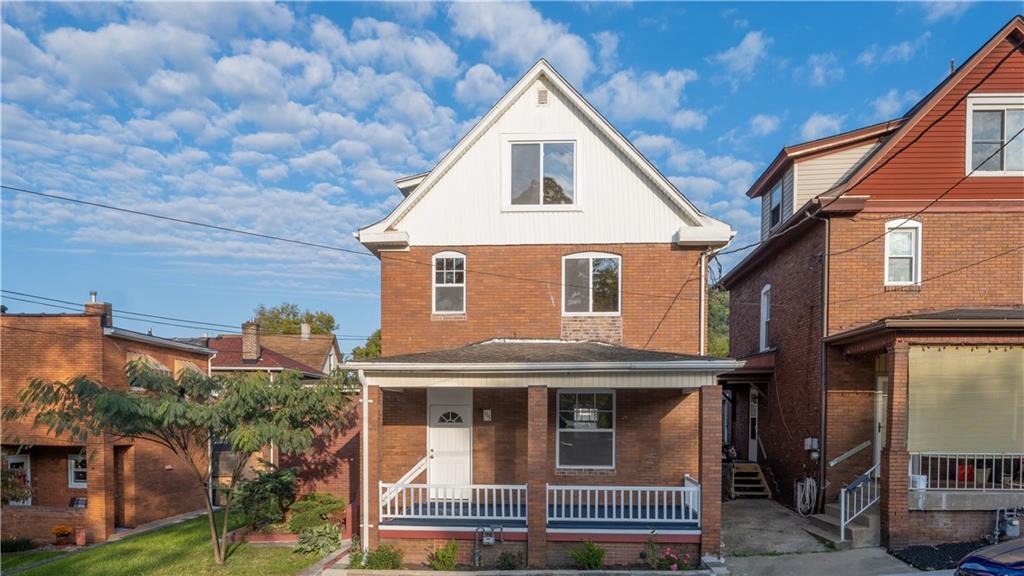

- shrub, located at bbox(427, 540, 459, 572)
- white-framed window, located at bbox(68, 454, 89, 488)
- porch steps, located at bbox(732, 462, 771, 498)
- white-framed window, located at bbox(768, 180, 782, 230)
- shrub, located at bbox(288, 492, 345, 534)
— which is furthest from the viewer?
white-framed window, located at bbox(68, 454, 89, 488)

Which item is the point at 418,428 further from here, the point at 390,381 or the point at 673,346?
the point at 673,346

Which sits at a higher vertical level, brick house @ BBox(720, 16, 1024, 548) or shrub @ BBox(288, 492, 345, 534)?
brick house @ BBox(720, 16, 1024, 548)

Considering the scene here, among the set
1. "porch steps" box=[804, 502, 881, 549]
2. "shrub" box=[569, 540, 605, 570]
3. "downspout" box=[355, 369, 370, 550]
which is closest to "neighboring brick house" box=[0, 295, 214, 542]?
"downspout" box=[355, 369, 370, 550]

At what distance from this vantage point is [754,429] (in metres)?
17.3

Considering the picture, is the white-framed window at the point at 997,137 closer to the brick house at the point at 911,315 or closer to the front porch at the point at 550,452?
the brick house at the point at 911,315

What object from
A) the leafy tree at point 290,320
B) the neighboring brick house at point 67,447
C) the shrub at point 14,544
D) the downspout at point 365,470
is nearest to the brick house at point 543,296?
the downspout at point 365,470

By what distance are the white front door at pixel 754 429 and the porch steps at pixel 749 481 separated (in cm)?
146

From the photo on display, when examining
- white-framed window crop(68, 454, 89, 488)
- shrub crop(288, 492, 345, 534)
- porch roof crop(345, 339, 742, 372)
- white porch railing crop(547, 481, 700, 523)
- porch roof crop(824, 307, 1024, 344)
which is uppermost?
porch roof crop(824, 307, 1024, 344)

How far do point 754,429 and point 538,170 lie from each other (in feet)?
35.3

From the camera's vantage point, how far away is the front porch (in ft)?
32.6

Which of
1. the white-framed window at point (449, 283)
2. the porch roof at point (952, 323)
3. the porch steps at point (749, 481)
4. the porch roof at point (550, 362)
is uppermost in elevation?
the white-framed window at point (449, 283)

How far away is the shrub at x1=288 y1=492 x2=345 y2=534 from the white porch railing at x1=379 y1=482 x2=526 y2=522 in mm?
1528

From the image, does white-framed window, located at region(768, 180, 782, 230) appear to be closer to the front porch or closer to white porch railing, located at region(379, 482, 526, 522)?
the front porch

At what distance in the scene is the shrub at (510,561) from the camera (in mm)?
9773
